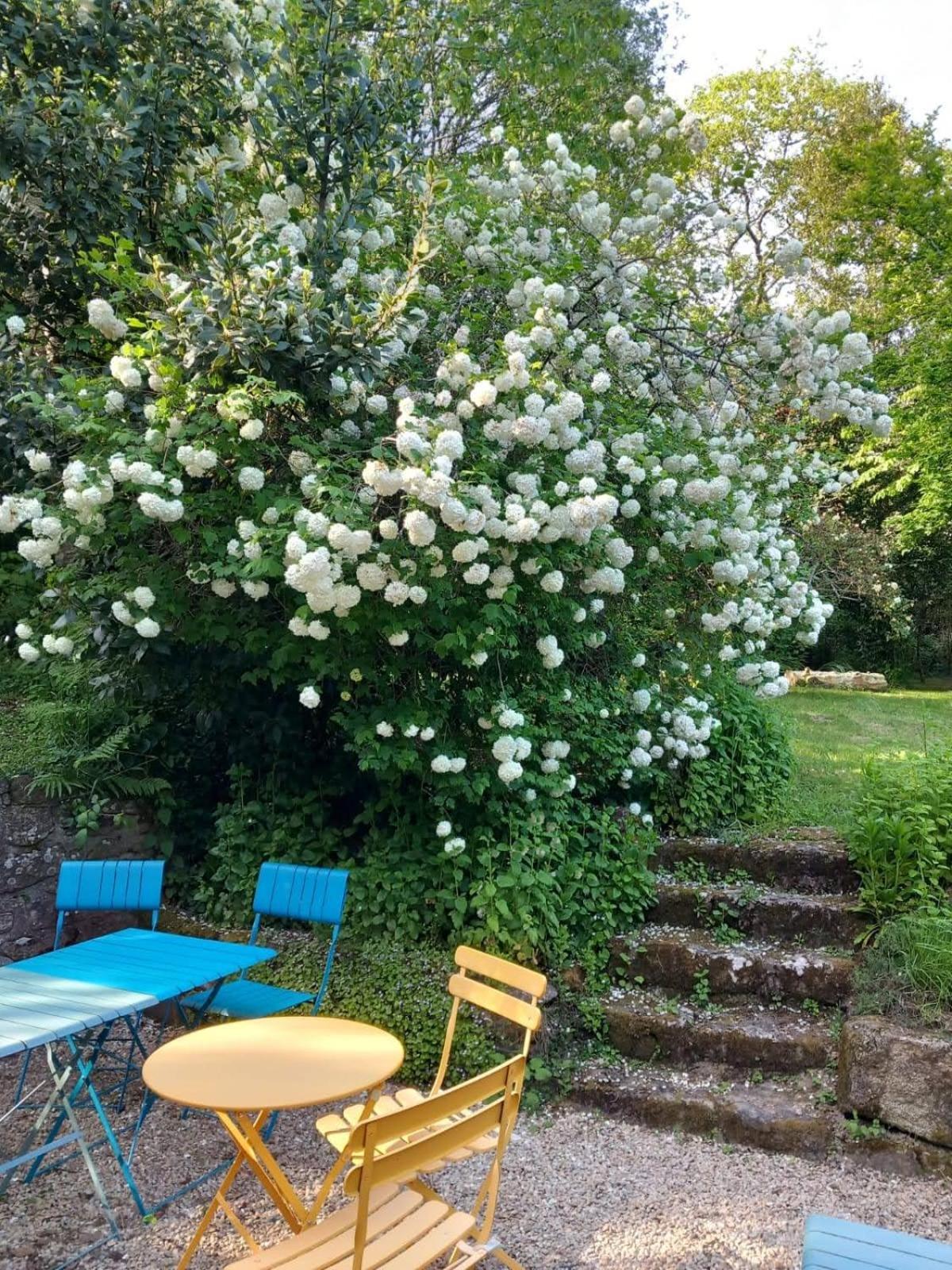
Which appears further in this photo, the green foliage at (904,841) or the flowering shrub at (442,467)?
the green foliage at (904,841)

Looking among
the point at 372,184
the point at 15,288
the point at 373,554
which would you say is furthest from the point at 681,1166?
the point at 15,288

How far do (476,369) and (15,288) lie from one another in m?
2.65

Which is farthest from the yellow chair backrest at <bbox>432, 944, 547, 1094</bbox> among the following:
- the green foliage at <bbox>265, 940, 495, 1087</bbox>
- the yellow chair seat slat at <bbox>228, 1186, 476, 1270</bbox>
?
the green foliage at <bbox>265, 940, 495, 1087</bbox>

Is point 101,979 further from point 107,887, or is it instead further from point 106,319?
point 106,319

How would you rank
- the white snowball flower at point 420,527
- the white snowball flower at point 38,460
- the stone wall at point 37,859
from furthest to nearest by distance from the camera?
the stone wall at point 37,859 → the white snowball flower at point 38,460 → the white snowball flower at point 420,527

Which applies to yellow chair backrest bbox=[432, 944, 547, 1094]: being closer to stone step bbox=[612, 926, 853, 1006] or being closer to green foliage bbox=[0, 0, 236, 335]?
stone step bbox=[612, 926, 853, 1006]

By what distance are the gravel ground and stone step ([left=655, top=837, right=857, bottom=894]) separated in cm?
167

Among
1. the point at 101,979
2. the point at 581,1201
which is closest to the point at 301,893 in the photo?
the point at 101,979

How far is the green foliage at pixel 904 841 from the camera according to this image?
436cm

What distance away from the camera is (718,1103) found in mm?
3709

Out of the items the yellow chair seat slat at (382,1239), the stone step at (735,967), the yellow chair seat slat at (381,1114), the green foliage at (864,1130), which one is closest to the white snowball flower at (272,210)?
the yellow chair seat slat at (381,1114)

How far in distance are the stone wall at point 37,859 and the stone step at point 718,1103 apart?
260cm

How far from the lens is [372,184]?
4.68 m

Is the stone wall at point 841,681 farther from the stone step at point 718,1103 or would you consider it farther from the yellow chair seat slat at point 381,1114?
the yellow chair seat slat at point 381,1114
